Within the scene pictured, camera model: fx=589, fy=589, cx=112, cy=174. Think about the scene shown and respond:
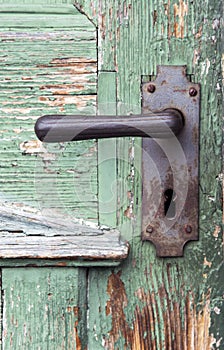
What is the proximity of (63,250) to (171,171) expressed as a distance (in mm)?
150

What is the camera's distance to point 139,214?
2.22 feet

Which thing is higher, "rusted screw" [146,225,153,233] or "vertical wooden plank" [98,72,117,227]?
"vertical wooden plank" [98,72,117,227]

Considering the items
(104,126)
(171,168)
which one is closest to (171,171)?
(171,168)

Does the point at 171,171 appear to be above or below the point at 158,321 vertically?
above

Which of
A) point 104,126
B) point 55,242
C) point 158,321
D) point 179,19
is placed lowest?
point 158,321

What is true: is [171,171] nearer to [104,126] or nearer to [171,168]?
[171,168]

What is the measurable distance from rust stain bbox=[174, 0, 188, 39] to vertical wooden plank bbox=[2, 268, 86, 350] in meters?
0.29

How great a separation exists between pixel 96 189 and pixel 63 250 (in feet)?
0.26

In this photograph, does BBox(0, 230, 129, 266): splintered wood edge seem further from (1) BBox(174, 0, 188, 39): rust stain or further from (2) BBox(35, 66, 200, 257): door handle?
(1) BBox(174, 0, 188, 39): rust stain

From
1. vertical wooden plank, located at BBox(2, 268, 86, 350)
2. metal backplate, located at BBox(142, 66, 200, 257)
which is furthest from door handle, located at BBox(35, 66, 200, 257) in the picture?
vertical wooden plank, located at BBox(2, 268, 86, 350)

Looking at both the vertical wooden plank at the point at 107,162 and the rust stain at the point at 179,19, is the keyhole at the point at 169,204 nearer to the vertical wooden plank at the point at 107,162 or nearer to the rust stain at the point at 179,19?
the vertical wooden plank at the point at 107,162

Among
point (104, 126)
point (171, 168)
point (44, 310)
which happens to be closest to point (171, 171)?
point (171, 168)

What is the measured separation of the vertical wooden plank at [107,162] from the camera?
0.66 metres

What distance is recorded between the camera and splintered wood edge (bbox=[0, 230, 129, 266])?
656 millimetres
